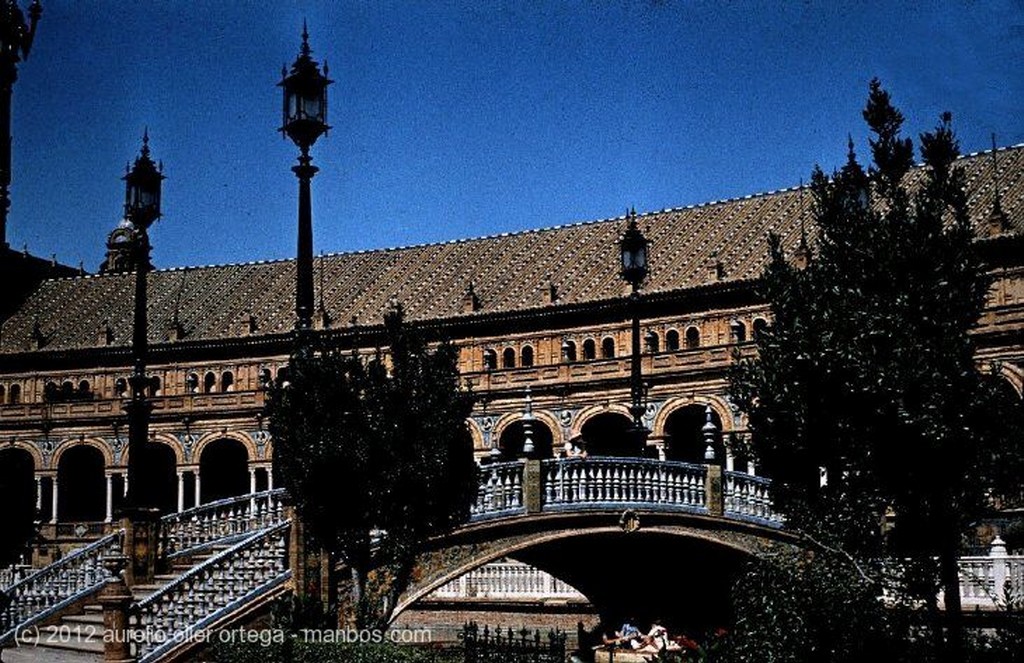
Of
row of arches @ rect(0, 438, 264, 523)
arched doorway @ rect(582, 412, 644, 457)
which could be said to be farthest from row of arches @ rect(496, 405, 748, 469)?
row of arches @ rect(0, 438, 264, 523)

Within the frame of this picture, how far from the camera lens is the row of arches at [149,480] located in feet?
184

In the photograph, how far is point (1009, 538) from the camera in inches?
1216

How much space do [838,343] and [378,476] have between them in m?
7.33

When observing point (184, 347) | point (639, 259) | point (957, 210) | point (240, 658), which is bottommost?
point (240, 658)

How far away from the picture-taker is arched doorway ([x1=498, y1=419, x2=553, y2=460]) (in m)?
50.3

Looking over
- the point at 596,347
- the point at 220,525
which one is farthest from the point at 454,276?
the point at 220,525

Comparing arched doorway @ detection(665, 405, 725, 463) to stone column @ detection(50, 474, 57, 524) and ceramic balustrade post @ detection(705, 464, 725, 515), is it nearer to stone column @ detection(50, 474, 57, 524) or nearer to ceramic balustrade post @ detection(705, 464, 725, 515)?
ceramic balustrade post @ detection(705, 464, 725, 515)

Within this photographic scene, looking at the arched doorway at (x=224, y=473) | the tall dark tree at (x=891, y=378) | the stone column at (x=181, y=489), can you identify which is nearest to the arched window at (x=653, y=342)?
the arched doorway at (x=224, y=473)

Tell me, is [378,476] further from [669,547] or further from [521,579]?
[521,579]

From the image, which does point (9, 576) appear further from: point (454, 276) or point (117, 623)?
point (454, 276)

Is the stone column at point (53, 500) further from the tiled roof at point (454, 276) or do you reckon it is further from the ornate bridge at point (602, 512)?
the ornate bridge at point (602, 512)

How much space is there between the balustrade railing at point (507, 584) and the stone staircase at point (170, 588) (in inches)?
478

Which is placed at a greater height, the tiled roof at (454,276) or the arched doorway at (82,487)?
the tiled roof at (454,276)

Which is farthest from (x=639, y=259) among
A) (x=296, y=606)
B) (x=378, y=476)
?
(x=296, y=606)
